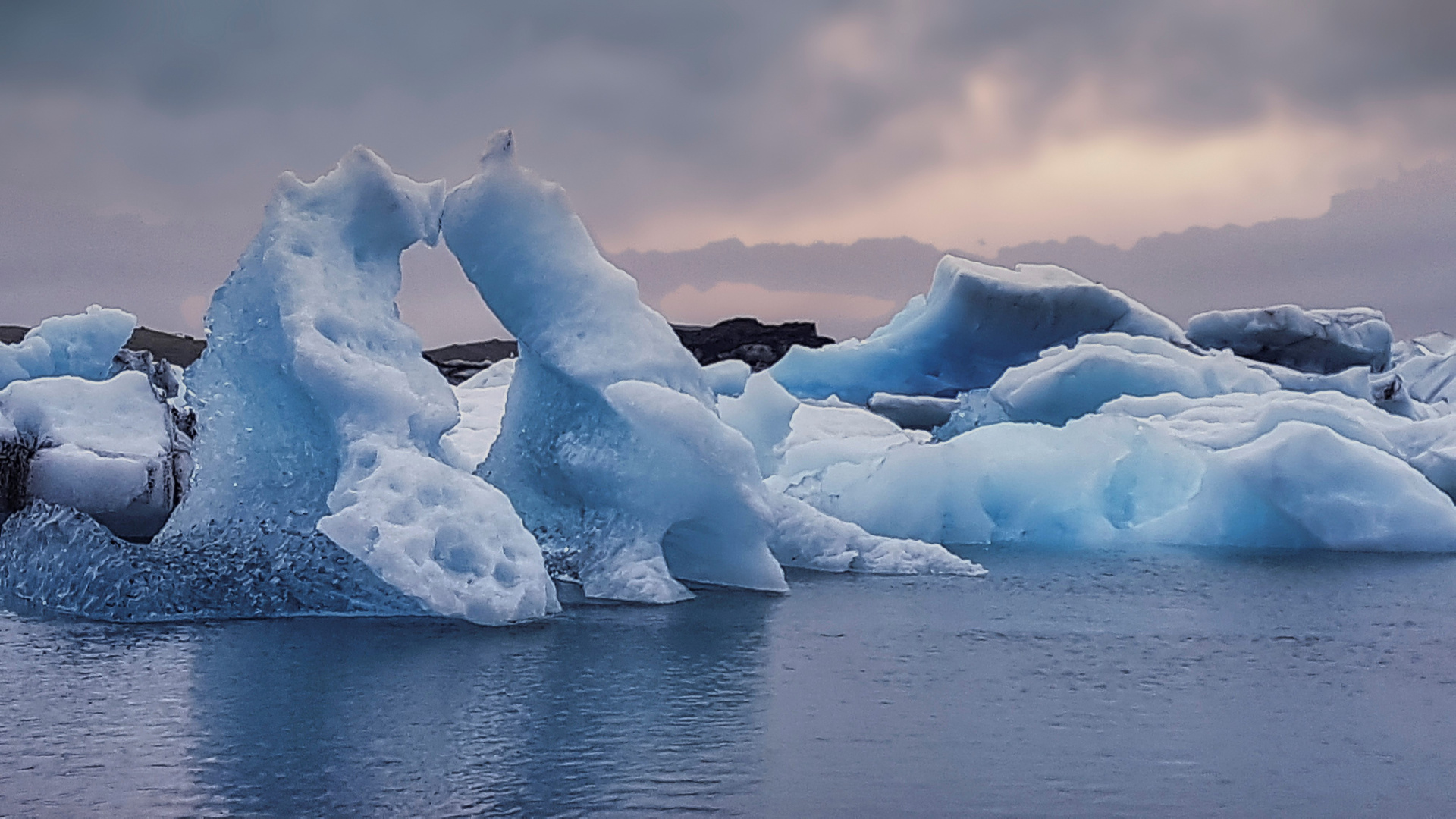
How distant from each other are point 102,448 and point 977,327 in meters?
9.28

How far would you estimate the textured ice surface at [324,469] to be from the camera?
228 inches

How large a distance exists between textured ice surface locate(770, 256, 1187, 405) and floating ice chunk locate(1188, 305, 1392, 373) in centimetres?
61

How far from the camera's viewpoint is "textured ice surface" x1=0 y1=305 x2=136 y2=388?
12.1m

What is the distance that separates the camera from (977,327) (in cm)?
1584

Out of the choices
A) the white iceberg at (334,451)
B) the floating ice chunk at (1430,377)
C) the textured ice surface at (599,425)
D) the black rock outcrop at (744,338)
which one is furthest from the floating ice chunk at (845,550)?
the black rock outcrop at (744,338)

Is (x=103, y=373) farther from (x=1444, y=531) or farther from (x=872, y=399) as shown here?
(x=1444, y=531)

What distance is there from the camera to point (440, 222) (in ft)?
24.0

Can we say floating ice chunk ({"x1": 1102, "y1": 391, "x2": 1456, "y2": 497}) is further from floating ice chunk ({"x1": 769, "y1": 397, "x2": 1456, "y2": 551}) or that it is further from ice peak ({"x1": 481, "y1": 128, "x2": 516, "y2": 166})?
ice peak ({"x1": 481, "y1": 128, "x2": 516, "y2": 166})

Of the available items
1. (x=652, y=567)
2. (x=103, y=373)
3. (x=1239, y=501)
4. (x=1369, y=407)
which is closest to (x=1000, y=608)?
(x=652, y=567)

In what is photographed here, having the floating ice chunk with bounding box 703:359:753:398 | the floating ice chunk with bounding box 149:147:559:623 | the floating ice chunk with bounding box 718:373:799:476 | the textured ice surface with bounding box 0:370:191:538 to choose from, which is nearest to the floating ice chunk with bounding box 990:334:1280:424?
the floating ice chunk with bounding box 703:359:753:398

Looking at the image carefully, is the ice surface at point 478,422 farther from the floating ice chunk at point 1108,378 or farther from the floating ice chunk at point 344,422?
the floating ice chunk at point 1108,378

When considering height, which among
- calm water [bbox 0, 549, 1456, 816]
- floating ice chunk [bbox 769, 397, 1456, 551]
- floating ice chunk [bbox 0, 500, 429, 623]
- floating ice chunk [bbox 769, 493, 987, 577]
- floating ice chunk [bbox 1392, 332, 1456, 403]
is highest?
floating ice chunk [bbox 1392, 332, 1456, 403]

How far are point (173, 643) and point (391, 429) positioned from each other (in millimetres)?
1267

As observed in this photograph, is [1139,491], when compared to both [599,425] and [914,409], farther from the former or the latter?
[914,409]
